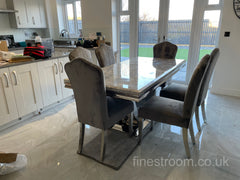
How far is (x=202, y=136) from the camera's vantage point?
7.03 ft

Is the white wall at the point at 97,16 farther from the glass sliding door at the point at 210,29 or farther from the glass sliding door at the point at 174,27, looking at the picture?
the glass sliding door at the point at 210,29

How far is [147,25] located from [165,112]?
288 centimetres

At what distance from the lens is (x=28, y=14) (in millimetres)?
4539

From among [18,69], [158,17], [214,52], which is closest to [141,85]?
[214,52]

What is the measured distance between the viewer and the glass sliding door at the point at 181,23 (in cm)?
359

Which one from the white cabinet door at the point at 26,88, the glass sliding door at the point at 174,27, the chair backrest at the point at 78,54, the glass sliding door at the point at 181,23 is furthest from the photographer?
the glass sliding door at the point at 181,23

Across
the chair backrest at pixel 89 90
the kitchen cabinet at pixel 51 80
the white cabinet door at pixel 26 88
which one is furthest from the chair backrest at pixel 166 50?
the white cabinet door at pixel 26 88

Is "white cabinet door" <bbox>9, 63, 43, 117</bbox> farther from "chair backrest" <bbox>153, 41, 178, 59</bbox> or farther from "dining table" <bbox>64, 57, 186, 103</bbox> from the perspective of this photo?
"chair backrest" <bbox>153, 41, 178, 59</bbox>

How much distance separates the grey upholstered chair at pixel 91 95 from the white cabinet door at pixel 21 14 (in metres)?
3.83

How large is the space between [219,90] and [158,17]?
6.52 feet

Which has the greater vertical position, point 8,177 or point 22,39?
point 22,39

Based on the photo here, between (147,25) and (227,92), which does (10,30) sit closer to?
(147,25)

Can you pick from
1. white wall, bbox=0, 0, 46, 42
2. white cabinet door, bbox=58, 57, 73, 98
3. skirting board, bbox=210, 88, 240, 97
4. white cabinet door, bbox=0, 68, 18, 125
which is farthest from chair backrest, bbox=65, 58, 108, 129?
white wall, bbox=0, 0, 46, 42

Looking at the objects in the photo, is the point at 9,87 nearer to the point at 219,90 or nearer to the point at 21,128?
the point at 21,128
